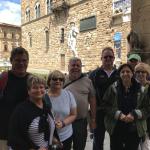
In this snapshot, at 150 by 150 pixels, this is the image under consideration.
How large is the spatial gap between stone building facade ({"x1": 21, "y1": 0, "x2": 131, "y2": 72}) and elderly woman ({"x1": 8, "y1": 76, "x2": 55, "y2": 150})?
18.7 m

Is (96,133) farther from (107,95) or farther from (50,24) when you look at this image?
(50,24)

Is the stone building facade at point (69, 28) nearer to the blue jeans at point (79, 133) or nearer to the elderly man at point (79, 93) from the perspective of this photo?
the elderly man at point (79, 93)

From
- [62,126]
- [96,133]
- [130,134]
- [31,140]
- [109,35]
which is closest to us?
[31,140]

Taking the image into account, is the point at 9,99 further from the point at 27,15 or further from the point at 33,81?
the point at 27,15

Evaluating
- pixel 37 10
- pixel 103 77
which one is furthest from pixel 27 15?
pixel 103 77

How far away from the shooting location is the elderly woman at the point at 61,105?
394 centimetres

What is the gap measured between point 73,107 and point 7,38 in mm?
82405

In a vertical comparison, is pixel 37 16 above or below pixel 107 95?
above

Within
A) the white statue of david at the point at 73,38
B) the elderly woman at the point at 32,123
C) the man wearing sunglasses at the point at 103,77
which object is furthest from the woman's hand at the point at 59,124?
the white statue of david at the point at 73,38

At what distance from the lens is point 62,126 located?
3900mm

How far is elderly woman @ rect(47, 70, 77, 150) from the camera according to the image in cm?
394

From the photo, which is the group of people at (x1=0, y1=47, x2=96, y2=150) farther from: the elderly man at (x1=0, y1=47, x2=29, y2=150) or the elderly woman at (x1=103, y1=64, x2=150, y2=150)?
the elderly woman at (x1=103, y1=64, x2=150, y2=150)

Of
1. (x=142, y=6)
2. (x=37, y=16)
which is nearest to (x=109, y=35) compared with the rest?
(x=37, y=16)

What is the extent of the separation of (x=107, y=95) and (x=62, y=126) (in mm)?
727
